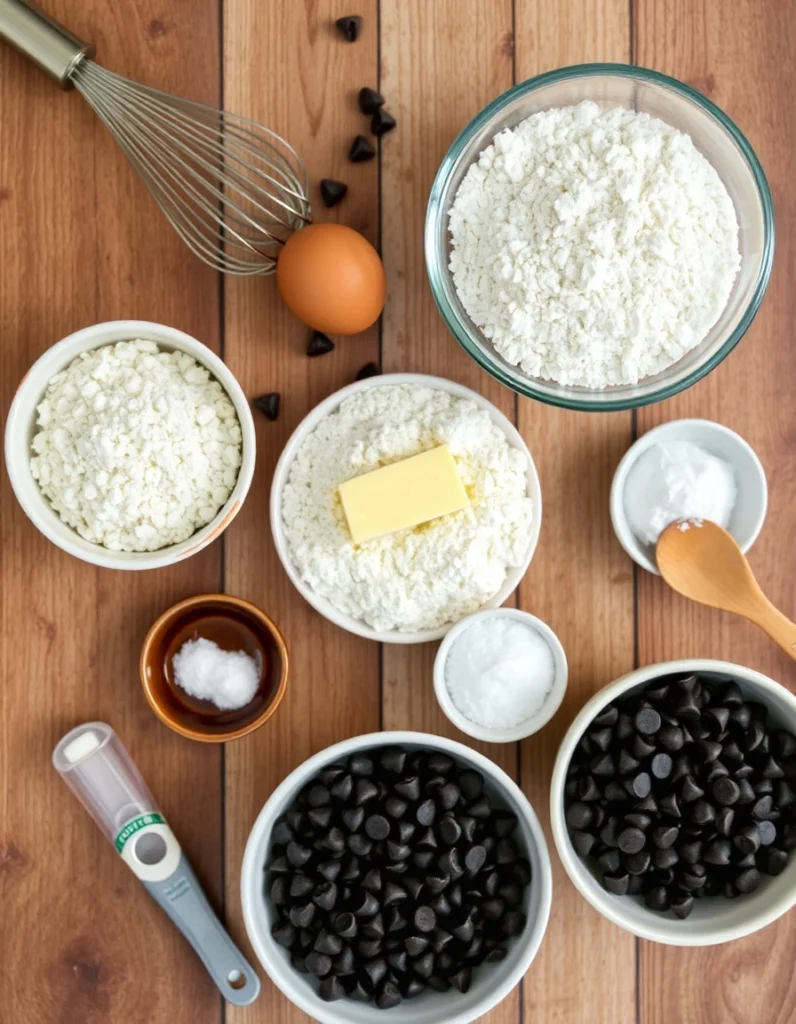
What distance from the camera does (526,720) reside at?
96 cm

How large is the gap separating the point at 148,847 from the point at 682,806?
58 cm

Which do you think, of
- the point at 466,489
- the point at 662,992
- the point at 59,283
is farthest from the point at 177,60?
the point at 662,992

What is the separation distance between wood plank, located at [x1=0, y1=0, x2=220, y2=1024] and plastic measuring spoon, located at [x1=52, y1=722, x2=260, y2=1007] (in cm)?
3

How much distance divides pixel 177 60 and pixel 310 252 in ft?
1.03

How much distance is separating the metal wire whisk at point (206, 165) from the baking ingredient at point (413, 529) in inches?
8.4

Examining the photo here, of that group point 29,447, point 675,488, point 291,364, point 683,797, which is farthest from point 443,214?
point 683,797

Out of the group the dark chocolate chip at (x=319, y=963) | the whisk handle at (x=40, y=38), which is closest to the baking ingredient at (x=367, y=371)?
the whisk handle at (x=40, y=38)

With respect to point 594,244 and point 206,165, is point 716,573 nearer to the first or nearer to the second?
point 594,244

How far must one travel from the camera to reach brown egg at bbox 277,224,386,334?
2.95ft

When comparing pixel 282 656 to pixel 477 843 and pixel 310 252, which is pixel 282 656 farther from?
pixel 310 252

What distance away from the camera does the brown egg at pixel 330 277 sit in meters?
0.90

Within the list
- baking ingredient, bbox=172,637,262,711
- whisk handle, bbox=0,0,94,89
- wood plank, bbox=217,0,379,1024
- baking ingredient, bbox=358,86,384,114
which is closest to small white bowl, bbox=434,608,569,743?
wood plank, bbox=217,0,379,1024

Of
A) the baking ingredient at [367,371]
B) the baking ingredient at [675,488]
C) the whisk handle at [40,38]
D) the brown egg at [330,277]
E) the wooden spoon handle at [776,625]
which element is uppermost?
the whisk handle at [40,38]

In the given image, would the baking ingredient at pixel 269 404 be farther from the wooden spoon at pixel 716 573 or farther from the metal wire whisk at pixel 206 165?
the wooden spoon at pixel 716 573
